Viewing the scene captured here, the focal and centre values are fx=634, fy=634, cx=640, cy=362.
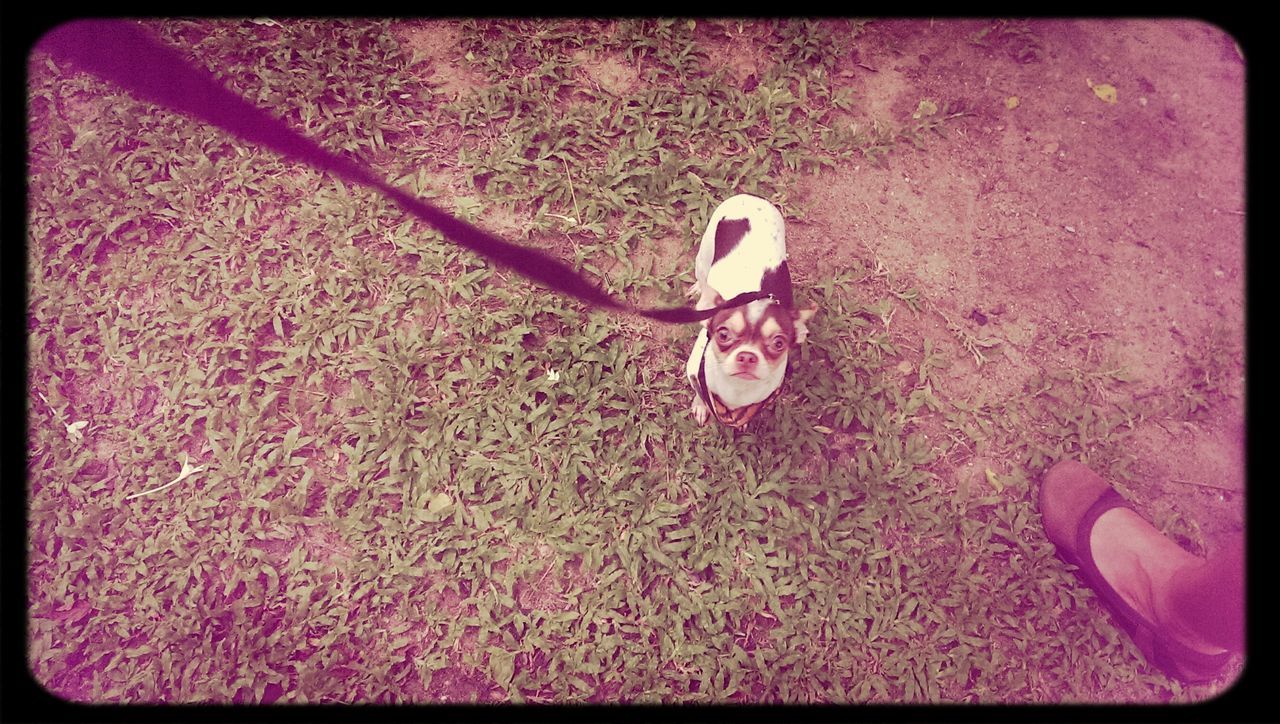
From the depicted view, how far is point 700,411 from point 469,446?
1.16m

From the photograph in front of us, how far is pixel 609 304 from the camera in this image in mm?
1816

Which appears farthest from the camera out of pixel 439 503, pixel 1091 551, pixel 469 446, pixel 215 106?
pixel 469 446

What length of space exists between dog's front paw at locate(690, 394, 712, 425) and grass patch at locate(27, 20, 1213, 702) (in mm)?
78

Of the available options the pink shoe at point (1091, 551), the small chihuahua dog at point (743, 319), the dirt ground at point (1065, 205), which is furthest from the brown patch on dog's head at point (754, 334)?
the pink shoe at point (1091, 551)

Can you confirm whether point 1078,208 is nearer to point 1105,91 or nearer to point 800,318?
point 1105,91

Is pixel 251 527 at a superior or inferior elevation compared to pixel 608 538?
superior

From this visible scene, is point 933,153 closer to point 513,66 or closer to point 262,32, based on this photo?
point 513,66

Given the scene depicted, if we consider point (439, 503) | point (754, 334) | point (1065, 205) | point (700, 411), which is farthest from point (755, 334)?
point (1065, 205)

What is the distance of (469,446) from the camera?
10.3 ft

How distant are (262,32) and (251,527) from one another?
9.78 ft

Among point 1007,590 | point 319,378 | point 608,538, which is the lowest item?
point 1007,590

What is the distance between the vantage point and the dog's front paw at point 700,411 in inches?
123

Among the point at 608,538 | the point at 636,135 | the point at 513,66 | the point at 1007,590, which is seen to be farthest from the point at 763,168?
the point at 1007,590

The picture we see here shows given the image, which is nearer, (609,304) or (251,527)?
(609,304)
